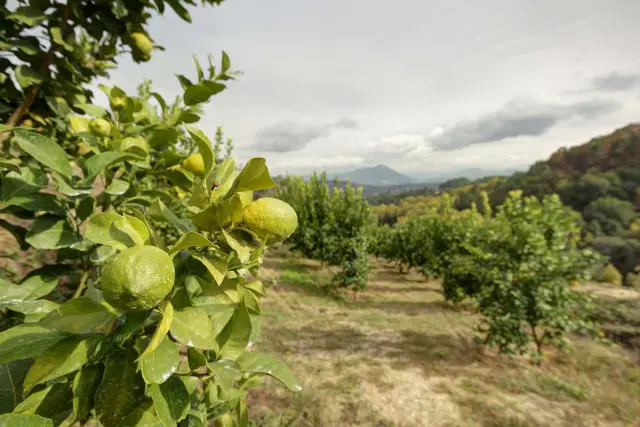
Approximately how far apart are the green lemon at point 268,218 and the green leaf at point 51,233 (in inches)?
→ 23.3

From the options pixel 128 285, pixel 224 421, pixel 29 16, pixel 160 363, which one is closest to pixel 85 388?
pixel 160 363

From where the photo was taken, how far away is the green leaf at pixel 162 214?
2.03 feet

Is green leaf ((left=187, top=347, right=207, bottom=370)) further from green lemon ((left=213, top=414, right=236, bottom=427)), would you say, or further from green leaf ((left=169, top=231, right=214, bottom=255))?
green lemon ((left=213, top=414, right=236, bottom=427))

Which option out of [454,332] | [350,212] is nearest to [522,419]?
[454,332]

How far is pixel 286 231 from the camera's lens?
578mm

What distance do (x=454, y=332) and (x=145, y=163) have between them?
6.67 meters

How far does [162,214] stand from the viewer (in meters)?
0.63

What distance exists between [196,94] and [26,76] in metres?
0.66

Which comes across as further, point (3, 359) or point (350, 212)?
point (350, 212)

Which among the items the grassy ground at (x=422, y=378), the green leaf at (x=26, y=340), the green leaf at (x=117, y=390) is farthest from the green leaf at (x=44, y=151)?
the grassy ground at (x=422, y=378)

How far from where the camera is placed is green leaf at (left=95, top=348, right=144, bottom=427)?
1.79ft

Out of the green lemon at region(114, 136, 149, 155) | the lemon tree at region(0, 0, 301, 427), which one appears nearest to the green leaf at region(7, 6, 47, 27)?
the lemon tree at region(0, 0, 301, 427)

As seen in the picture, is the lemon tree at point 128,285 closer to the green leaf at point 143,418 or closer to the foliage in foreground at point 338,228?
the green leaf at point 143,418

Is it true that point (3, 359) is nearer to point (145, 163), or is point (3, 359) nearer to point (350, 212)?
point (145, 163)
